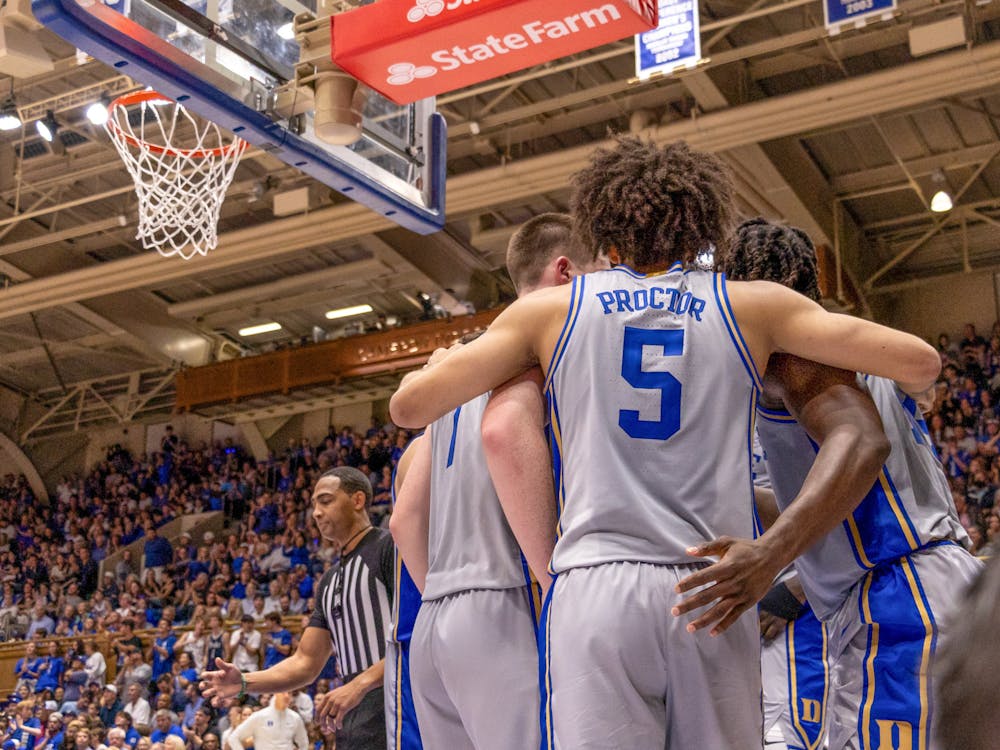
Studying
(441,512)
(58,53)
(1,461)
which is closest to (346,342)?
(58,53)

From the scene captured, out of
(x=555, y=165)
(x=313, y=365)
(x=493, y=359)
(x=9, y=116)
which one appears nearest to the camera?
(x=493, y=359)

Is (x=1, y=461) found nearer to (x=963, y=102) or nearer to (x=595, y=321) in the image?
(x=963, y=102)

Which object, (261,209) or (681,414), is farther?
(261,209)

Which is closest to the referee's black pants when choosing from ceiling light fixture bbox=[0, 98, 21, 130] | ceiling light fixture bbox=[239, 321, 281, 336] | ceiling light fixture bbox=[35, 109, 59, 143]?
ceiling light fixture bbox=[0, 98, 21, 130]

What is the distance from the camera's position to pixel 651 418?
8.25 feet

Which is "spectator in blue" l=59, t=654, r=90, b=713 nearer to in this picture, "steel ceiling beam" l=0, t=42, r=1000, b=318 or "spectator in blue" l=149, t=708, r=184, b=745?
"spectator in blue" l=149, t=708, r=184, b=745

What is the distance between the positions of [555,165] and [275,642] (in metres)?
7.22

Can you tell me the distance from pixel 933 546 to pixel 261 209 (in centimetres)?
1766

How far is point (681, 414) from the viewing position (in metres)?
2.52

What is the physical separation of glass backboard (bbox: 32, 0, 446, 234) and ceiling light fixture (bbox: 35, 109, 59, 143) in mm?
8911

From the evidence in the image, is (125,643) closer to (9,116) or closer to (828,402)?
(9,116)

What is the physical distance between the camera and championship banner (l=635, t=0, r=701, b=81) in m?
10.2

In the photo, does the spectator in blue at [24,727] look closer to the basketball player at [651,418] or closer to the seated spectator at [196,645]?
the seated spectator at [196,645]

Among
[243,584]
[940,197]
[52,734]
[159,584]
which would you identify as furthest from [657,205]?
[159,584]
